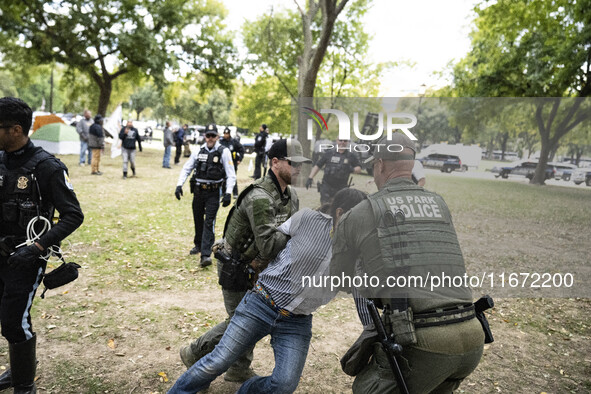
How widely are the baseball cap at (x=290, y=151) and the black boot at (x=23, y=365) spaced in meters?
2.36

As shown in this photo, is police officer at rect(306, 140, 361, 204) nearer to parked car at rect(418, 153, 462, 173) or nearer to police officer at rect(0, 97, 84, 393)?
parked car at rect(418, 153, 462, 173)

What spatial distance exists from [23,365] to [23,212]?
1218 mm

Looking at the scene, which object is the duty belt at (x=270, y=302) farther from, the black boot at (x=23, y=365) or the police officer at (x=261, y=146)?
the police officer at (x=261, y=146)

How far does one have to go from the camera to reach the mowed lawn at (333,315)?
3.52 metres

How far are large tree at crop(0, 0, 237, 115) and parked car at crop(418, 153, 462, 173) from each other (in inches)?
893

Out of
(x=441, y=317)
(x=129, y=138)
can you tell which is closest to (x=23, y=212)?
(x=441, y=317)

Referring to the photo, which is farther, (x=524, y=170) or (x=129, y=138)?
(x=129, y=138)

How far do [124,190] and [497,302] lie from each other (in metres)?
10.5

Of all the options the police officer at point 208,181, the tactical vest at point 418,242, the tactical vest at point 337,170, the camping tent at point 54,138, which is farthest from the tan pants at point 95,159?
the tactical vest at point 418,242

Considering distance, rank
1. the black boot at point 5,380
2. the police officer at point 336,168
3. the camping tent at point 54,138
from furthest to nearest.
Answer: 1. the camping tent at point 54,138
2. the black boot at point 5,380
3. the police officer at point 336,168

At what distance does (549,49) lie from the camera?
15.4m

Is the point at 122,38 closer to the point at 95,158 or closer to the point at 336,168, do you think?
the point at 95,158

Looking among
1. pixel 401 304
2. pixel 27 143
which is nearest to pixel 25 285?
pixel 27 143

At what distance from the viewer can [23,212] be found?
2.87 meters
